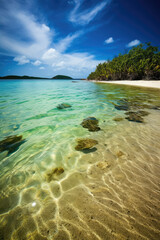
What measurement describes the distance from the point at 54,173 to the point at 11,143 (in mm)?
2154

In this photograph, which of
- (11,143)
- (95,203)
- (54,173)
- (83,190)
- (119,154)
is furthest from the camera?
(11,143)

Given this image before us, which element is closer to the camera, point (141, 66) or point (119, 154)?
point (119, 154)

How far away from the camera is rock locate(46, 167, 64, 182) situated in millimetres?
2142

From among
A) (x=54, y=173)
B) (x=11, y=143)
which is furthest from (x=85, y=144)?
(x=11, y=143)

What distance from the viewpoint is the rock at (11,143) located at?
3131mm

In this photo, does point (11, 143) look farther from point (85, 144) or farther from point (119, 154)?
point (119, 154)

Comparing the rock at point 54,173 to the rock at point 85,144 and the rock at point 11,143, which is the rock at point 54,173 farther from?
the rock at point 11,143

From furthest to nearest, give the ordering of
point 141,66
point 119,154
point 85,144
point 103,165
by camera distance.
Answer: point 141,66 < point 85,144 < point 119,154 < point 103,165

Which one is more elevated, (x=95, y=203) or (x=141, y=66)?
(x=141, y=66)

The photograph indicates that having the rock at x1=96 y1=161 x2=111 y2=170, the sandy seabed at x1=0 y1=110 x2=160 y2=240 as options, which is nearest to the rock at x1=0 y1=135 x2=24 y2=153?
the sandy seabed at x1=0 y1=110 x2=160 y2=240

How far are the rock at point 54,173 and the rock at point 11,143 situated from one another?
5.37 ft

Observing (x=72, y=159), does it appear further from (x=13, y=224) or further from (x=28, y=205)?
(x=13, y=224)

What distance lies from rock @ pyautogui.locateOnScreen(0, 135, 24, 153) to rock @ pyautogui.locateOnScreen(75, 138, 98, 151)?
2.02m

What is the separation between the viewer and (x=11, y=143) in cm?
341
